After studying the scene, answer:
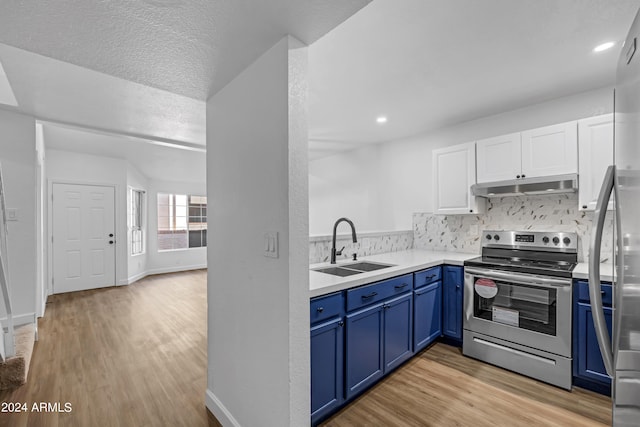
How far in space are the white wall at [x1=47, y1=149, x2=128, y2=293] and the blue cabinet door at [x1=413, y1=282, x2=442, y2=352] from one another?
5.45 meters

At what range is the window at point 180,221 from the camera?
6.79 meters

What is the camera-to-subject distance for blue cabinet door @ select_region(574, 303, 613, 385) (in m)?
2.11

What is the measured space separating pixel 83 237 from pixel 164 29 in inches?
209

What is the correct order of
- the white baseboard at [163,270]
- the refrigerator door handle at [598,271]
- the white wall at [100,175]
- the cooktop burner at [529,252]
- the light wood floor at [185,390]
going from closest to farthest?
the refrigerator door handle at [598,271]
the light wood floor at [185,390]
the cooktop burner at [529,252]
the white wall at [100,175]
the white baseboard at [163,270]

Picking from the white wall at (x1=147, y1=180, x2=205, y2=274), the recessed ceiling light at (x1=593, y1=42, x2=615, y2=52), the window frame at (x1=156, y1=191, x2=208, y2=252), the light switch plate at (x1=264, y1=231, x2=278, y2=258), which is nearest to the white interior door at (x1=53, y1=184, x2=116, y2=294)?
the white wall at (x1=147, y1=180, x2=205, y2=274)

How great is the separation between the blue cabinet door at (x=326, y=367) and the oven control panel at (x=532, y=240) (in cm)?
226

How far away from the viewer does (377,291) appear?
84.8 inches

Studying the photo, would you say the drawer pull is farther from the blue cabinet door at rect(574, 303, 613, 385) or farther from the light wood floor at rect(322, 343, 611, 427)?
the blue cabinet door at rect(574, 303, 613, 385)

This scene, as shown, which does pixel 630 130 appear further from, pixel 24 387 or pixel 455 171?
pixel 24 387

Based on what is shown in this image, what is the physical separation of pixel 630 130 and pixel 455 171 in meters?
2.68

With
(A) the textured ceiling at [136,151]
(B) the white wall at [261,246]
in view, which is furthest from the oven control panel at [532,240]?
(A) the textured ceiling at [136,151]

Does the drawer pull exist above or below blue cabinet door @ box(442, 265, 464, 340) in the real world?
above

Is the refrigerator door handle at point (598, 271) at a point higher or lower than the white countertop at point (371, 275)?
higher

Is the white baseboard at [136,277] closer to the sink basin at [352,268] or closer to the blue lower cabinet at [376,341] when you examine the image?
the sink basin at [352,268]
